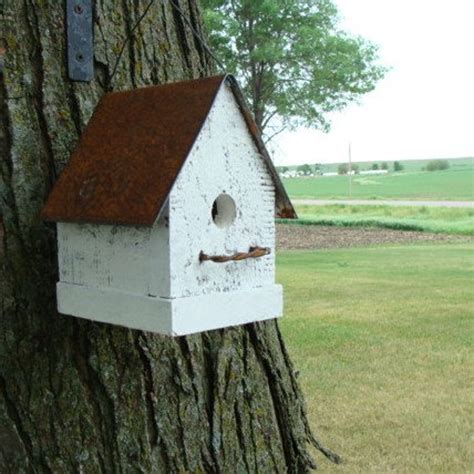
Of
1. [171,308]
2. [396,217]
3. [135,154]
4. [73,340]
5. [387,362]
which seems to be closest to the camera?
[171,308]

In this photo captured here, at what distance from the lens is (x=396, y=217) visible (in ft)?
63.7

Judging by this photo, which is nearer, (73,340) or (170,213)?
(170,213)

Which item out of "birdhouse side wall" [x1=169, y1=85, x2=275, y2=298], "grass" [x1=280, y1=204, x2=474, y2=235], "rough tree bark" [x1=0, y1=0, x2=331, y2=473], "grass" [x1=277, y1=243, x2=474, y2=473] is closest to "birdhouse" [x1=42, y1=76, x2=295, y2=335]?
"birdhouse side wall" [x1=169, y1=85, x2=275, y2=298]

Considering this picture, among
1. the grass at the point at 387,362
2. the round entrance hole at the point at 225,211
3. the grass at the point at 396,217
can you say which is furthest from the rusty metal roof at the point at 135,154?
the grass at the point at 396,217

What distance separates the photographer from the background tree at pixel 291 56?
20.5 metres

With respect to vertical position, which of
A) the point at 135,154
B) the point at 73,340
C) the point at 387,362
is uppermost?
the point at 135,154

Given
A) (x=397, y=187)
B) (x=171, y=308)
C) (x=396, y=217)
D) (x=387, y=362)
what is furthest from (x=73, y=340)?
(x=397, y=187)

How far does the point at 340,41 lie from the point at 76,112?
20.0 metres

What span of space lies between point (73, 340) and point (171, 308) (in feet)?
1.52

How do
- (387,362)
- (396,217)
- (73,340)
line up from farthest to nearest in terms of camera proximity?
(396,217) < (387,362) < (73,340)

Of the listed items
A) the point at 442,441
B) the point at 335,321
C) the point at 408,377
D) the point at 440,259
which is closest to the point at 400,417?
the point at 442,441

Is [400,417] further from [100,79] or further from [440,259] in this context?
[440,259]

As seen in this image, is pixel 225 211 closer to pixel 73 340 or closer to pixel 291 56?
pixel 73 340

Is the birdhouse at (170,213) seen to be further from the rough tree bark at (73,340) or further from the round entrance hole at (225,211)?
the rough tree bark at (73,340)
